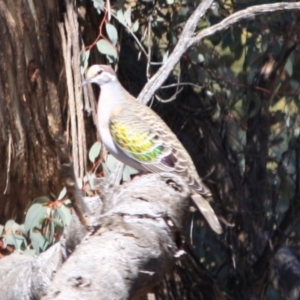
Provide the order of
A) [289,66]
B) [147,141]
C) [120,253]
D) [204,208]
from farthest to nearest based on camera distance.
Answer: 1. [289,66]
2. [147,141]
3. [204,208]
4. [120,253]

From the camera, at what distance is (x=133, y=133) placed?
5492 mm

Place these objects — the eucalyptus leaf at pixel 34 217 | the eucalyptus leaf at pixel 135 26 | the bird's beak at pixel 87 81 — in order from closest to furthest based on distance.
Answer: the eucalyptus leaf at pixel 34 217 < the bird's beak at pixel 87 81 < the eucalyptus leaf at pixel 135 26

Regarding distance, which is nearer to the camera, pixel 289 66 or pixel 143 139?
pixel 143 139

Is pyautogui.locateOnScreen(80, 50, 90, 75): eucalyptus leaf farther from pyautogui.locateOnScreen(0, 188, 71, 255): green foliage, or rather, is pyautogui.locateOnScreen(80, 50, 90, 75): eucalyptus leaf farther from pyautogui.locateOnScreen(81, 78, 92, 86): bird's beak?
pyautogui.locateOnScreen(0, 188, 71, 255): green foliage

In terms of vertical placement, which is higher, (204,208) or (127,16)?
(127,16)

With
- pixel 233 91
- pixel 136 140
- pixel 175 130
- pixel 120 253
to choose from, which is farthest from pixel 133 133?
pixel 120 253

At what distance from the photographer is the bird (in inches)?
208

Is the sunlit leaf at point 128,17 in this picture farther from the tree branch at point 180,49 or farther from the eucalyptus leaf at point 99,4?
the tree branch at point 180,49

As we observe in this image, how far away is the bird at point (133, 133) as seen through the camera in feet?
17.4

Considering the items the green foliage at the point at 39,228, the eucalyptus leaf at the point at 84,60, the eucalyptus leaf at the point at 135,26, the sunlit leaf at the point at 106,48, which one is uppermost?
the eucalyptus leaf at the point at 135,26

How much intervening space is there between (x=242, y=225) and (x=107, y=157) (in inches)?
40.6

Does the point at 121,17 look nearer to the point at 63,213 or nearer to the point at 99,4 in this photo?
the point at 99,4

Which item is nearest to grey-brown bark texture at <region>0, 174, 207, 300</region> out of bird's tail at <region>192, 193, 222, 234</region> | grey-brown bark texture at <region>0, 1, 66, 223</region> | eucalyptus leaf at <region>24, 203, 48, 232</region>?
eucalyptus leaf at <region>24, 203, 48, 232</region>

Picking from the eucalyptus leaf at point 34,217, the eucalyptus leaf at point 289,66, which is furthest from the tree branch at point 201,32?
the eucalyptus leaf at point 289,66
